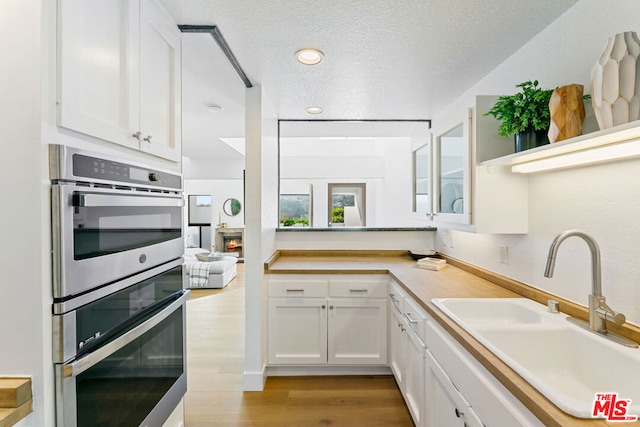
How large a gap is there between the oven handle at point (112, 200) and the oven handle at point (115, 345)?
1.46 feet

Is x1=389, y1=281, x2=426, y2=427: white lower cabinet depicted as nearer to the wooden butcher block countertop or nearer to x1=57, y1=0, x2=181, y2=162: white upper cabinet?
the wooden butcher block countertop

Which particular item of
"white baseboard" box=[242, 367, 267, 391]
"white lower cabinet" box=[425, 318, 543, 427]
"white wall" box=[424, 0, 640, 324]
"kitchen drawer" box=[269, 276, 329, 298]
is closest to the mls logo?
"white lower cabinet" box=[425, 318, 543, 427]

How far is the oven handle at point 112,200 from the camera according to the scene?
0.92 meters

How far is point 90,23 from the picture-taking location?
1.00m

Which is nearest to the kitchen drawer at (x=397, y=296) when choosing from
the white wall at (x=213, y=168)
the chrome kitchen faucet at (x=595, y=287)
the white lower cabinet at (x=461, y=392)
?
the white lower cabinet at (x=461, y=392)

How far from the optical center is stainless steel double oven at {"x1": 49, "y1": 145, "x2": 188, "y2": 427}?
88cm

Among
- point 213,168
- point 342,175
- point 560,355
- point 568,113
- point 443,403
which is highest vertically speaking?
point 213,168

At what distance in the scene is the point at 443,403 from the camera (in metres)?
1.37

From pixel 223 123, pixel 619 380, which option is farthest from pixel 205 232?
pixel 619 380

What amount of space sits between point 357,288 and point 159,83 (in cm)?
185

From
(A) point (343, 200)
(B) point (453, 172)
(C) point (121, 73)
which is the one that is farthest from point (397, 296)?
(A) point (343, 200)

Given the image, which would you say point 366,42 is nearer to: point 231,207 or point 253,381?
point 253,381

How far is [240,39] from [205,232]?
7542 millimetres

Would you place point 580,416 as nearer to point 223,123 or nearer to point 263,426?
point 263,426
